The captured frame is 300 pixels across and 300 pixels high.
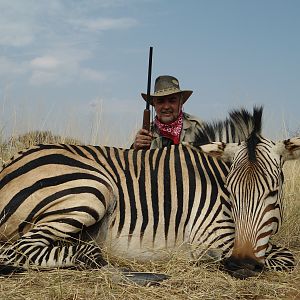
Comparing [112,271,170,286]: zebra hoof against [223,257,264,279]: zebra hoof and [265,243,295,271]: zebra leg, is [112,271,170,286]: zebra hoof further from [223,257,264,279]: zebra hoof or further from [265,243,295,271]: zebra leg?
[265,243,295,271]: zebra leg

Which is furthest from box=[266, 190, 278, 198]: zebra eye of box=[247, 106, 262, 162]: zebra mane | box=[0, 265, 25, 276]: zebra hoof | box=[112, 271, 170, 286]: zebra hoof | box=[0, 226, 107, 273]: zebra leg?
box=[0, 265, 25, 276]: zebra hoof

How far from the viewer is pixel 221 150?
375 centimetres

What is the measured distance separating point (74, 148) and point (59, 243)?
2.67ft

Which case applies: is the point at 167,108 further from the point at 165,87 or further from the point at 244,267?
the point at 244,267

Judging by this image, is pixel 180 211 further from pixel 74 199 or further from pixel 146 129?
pixel 146 129

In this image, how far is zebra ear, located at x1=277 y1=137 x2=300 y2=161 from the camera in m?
3.54

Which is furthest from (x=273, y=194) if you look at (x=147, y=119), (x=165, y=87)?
(x=165, y=87)

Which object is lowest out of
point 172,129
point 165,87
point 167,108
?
point 172,129

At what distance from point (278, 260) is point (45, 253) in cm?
165

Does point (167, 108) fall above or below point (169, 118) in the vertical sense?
above

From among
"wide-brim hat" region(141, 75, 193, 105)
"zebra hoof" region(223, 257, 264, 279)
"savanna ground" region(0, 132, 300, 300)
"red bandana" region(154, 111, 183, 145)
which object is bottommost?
"savanna ground" region(0, 132, 300, 300)

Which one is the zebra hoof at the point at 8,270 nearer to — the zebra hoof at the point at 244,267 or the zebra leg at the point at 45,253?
the zebra leg at the point at 45,253

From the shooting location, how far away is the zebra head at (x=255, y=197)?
3152 millimetres

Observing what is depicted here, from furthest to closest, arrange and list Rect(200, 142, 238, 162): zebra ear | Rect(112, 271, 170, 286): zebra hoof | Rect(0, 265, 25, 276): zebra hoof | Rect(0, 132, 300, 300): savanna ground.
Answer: Rect(200, 142, 238, 162): zebra ear, Rect(0, 265, 25, 276): zebra hoof, Rect(112, 271, 170, 286): zebra hoof, Rect(0, 132, 300, 300): savanna ground
